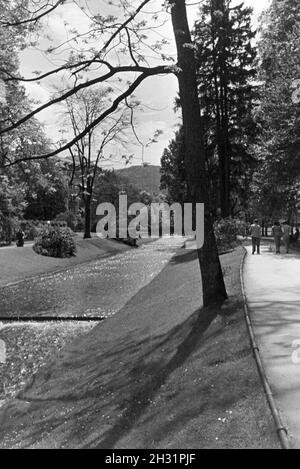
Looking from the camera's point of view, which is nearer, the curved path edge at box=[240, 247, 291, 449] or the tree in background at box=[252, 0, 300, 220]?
the curved path edge at box=[240, 247, 291, 449]

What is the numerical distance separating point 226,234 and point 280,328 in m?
22.2

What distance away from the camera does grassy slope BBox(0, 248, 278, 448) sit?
623cm

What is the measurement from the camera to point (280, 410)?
6.08 meters

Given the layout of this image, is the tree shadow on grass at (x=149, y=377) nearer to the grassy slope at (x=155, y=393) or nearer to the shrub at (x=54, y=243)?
the grassy slope at (x=155, y=393)

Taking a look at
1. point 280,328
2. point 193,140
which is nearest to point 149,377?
point 280,328

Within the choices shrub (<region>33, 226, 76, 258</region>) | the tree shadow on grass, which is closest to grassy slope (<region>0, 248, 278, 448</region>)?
the tree shadow on grass

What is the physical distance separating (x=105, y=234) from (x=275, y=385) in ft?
184

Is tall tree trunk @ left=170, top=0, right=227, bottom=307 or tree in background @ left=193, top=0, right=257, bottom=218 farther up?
tree in background @ left=193, top=0, right=257, bottom=218

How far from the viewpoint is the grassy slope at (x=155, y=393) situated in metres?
6.23

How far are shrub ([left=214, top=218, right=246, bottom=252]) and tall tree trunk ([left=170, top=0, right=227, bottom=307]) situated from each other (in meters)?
18.8

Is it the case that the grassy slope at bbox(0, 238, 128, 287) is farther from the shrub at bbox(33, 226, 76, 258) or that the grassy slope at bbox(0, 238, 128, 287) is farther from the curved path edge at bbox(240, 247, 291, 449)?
the curved path edge at bbox(240, 247, 291, 449)

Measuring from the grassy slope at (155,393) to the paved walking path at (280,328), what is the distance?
0.26 m

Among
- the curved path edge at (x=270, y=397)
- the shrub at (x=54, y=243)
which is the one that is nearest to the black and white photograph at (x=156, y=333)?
the curved path edge at (x=270, y=397)

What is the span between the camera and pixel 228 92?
42.1 m
